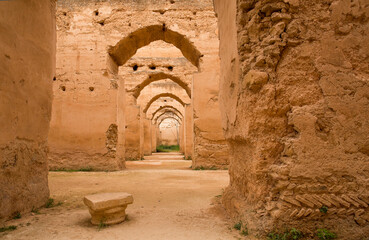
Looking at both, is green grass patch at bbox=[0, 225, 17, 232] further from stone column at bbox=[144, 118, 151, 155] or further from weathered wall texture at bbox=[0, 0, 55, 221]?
stone column at bbox=[144, 118, 151, 155]

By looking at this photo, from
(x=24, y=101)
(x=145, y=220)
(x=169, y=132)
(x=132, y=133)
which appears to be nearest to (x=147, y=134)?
(x=132, y=133)

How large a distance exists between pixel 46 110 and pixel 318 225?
129 inches

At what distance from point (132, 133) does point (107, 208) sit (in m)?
9.65

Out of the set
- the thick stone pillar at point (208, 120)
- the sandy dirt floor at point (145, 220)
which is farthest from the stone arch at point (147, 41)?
the sandy dirt floor at point (145, 220)

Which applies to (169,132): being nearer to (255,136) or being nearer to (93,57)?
(93,57)

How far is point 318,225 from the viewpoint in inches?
76.4

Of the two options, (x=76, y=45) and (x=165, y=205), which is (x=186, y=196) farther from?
(x=76, y=45)

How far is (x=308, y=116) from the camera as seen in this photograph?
2066 millimetres

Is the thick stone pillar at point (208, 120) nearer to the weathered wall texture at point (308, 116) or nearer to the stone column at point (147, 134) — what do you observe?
the weathered wall texture at point (308, 116)

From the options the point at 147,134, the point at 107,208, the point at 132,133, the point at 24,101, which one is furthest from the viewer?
the point at 147,134

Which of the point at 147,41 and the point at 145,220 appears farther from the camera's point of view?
the point at 147,41

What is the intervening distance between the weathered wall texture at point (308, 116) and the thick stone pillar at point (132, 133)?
9.91 meters

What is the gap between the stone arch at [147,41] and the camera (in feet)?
25.0

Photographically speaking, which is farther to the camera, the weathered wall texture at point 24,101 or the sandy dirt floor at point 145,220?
the weathered wall texture at point 24,101
